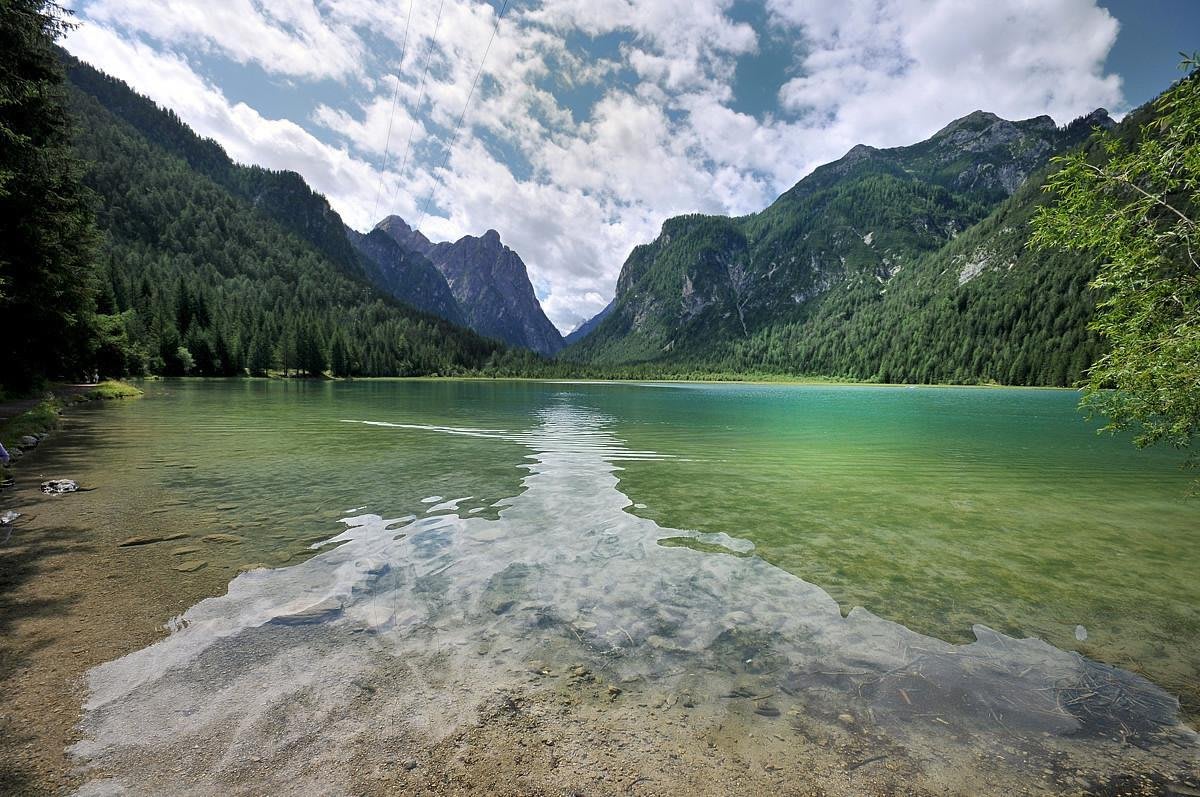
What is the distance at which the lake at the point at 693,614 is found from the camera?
5320 mm

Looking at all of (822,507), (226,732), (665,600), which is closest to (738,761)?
(665,600)

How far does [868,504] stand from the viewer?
16.6m

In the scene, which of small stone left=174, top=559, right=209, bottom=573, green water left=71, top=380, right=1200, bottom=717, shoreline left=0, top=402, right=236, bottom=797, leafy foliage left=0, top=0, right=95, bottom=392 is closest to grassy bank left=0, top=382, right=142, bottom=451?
green water left=71, top=380, right=1200, bottom=717

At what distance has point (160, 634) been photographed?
7.00 m

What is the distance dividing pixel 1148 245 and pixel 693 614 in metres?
16.0

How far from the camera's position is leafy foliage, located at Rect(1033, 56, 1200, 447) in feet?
40.4

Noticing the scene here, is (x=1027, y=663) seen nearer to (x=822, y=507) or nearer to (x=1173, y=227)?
(x=822, y=507)

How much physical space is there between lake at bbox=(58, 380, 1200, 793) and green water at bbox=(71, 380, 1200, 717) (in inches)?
4.6

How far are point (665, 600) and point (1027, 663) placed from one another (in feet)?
17.3

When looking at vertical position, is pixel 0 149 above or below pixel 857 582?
above

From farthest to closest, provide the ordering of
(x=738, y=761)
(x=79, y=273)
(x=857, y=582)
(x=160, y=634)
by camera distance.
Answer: (x=79, y=273) → (x=857, y=582) → (x=160, y=634) → (x=738, y=761)

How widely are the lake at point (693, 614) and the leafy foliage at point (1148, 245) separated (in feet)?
13.8

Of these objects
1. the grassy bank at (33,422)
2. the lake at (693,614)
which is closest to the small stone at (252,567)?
the lake at (693,614)

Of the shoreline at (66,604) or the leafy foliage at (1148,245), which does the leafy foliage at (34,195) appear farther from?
the leafy foliage at (1148,245)
